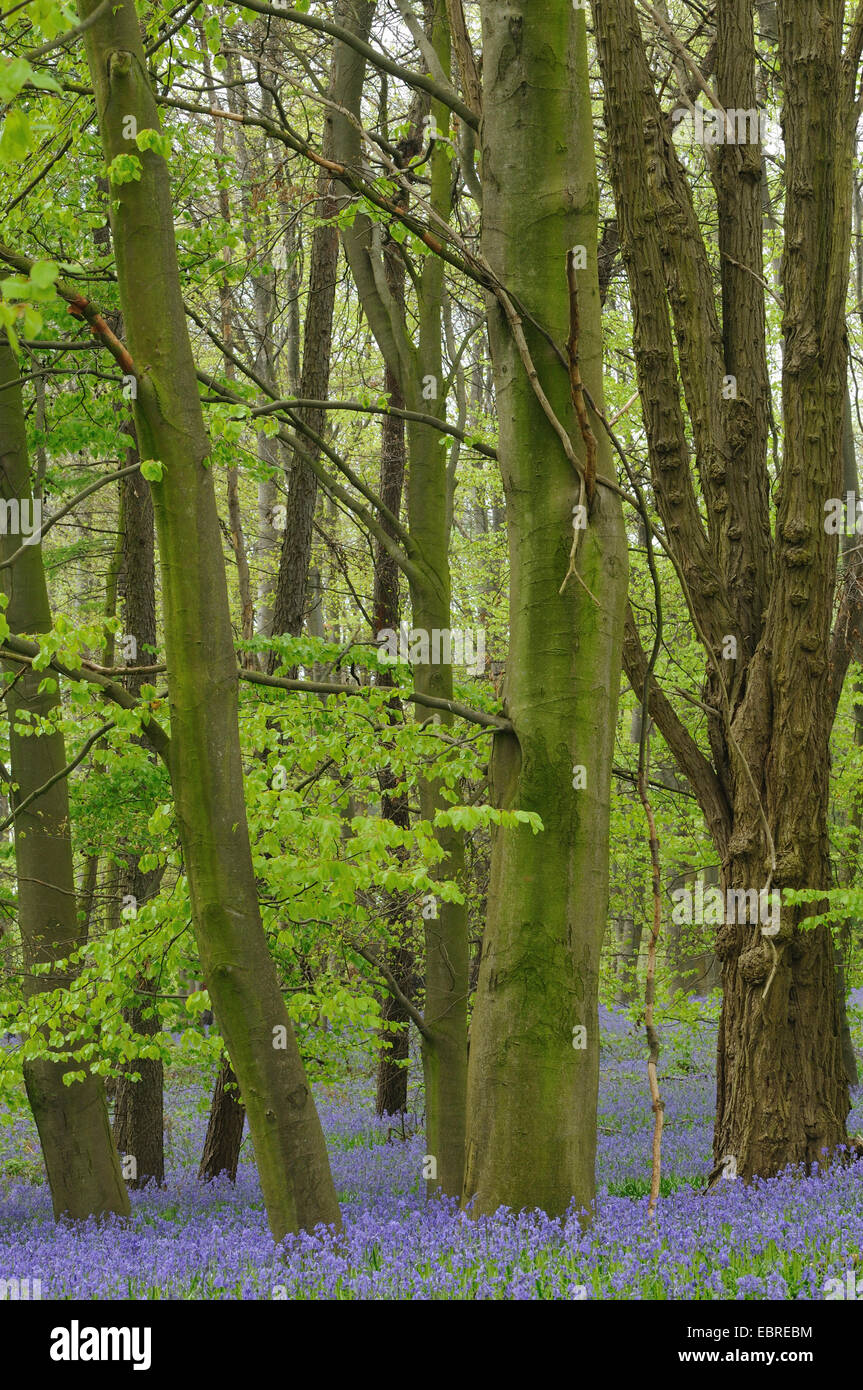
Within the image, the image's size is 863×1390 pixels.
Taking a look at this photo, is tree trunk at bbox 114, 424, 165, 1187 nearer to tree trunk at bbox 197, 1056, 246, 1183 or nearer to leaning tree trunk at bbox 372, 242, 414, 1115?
tree trunk at bbox 197, 1056, 246, 1183

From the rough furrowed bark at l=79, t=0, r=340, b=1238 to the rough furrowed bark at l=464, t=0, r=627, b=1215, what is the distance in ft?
2.92

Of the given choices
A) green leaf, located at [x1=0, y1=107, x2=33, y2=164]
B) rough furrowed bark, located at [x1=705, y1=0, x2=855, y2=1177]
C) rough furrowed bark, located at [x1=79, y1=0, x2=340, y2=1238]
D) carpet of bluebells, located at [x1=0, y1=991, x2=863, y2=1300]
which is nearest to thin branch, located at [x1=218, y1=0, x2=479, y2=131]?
rough furrowed bark, located at [x1=79, y1=0, x2=340, y2=1238]

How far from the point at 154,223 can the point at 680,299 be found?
3.74 meters

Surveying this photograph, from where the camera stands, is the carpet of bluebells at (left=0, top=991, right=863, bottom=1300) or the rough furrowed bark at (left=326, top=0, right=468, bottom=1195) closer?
the carpet of bluebells at (left=0, top=991, right=863, bottom=1300)

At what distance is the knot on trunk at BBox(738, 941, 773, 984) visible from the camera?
6.45 meters

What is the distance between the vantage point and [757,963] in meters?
6.45

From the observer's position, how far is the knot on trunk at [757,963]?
6.45m

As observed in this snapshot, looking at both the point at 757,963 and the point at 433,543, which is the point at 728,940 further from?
the point at 433,543

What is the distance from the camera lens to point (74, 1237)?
6480 millimetres

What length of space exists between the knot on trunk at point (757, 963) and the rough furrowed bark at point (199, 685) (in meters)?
2.92

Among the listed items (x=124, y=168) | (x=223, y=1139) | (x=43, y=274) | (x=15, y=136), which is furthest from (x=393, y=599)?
(x=43, y=274)

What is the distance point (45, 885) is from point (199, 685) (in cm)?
394

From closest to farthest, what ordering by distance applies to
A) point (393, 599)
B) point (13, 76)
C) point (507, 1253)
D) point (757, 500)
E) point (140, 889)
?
point (13, 76)
point (507, 1253)
point (757, 500)
point (140, 889)
point (393, 599)

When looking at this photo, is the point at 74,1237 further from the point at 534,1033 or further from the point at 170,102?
the point at 170,102
